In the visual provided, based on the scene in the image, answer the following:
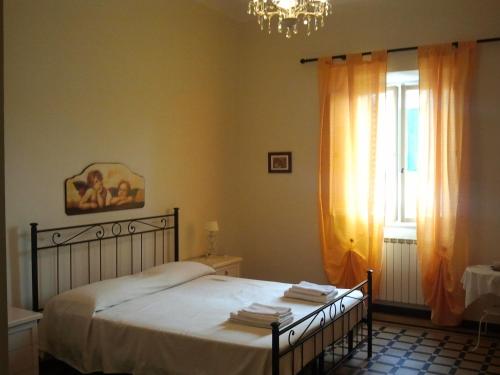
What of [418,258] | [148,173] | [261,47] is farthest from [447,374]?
[261,47]

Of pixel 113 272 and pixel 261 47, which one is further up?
pixel 261 47

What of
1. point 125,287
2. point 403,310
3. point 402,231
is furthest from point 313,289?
point 402,231

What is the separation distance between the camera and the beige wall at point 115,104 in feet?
11.4

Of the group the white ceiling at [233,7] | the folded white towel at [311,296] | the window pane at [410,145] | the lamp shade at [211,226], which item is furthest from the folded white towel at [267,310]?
the white ceiling at [233,7]

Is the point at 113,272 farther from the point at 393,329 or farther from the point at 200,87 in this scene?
the point at 393,329

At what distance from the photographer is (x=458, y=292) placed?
4641 millimetres

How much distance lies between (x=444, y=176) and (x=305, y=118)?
1.61m

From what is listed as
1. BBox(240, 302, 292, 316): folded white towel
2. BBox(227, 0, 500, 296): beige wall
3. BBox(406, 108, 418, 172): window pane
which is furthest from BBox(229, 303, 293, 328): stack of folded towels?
BBox(406, 108, 418, 172): window pane

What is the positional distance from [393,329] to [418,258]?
0.72 m

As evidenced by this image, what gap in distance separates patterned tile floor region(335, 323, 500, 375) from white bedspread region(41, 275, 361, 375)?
0.42 m

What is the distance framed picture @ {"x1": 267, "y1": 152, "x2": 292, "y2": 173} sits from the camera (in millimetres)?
5605

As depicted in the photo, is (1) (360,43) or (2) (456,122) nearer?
(2) (456,122)

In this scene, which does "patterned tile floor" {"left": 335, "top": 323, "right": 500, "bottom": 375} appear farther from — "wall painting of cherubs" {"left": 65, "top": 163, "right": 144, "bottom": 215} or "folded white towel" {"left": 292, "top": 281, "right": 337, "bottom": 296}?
"wall painting of cherubs" {"left": 65, "top": 163, "right": 144, "bottom": 215}

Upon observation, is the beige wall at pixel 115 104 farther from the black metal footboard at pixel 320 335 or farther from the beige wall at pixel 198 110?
the black metal footboard at pixel 320 335
